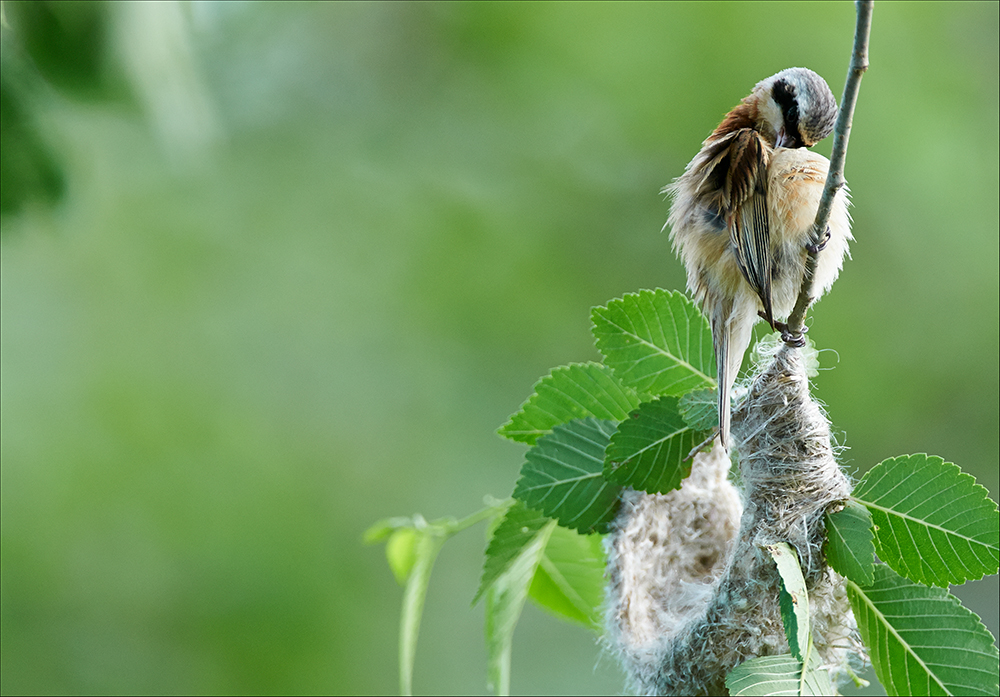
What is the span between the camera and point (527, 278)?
13.9ft

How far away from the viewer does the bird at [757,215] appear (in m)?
1.10

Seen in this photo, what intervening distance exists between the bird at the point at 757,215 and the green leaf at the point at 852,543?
0.53ft

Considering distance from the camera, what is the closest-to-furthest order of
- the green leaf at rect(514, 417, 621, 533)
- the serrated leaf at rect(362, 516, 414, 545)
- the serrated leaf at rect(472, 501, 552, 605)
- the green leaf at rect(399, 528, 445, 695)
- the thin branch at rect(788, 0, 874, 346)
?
1. the thin branch at rect(788, 0, 874, 346)
2. the green leaf at rect(514, 417, 621, 533)
3. the serrated leaf at rect(472, 501, 552, 605)
4. the green leaf at rect(399, 528, 445, 695)
5. the serrated leaf at rect(362, 516, 414, 545)

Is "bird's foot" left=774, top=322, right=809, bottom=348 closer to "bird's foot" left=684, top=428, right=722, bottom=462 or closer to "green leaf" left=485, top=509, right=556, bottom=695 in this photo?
"bird's foot" left=684, top=428, right=722, bottom=462

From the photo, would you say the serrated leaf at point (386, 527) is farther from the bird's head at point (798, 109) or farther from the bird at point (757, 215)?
the bird's head at point (798, 109)

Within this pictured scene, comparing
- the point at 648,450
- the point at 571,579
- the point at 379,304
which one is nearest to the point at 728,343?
the point at 648,450

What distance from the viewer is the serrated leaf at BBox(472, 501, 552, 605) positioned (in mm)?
1213

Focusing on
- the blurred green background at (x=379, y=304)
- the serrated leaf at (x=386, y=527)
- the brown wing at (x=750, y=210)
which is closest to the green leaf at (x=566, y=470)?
the brown wing at (x=750, y=210)

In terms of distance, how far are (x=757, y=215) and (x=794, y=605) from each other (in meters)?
0.51

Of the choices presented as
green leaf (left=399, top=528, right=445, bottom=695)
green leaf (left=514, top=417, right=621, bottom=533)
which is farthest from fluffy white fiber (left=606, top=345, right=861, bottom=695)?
green leaf (left=399, top=528, right=445, bottom=695)

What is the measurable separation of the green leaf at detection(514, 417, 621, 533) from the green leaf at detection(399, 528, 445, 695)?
344 millimetres

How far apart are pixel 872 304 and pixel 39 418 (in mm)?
3677

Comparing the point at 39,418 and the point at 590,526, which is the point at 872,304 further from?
the point at 39,418

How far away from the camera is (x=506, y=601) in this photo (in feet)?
4.19
